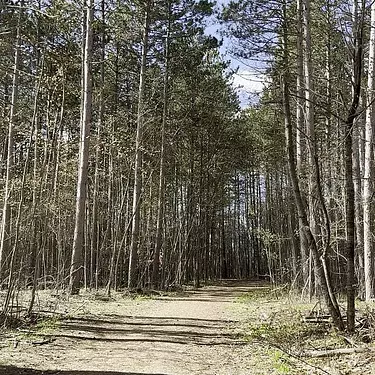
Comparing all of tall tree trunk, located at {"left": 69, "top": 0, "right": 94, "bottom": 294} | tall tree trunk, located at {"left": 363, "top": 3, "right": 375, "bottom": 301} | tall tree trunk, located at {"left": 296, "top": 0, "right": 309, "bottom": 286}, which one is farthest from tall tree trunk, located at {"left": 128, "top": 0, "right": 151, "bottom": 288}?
tall tree trunk, located at {"left": 363, "top": 3, "right": 375, "bottom": 301}

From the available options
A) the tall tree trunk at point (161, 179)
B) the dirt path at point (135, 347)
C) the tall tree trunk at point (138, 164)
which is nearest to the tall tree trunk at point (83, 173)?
the dirt path at point (135, 347)

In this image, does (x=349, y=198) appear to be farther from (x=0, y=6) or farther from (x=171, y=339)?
(x=0, y=6)

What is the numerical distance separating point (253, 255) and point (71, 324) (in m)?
43.0

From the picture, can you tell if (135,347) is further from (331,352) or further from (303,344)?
(331,352)

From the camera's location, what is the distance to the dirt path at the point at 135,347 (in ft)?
20.2

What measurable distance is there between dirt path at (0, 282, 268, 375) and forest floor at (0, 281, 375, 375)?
0.04 ft

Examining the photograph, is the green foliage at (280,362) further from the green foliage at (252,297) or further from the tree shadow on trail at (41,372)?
the green foliage at (252,297)

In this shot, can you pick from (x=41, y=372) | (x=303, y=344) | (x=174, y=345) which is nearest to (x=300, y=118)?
(x=303, y=344)

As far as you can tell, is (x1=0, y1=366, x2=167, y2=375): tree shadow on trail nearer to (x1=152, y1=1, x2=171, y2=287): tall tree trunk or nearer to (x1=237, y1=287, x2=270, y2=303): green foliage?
(x1=237, y1=287, x2=270, y2=303): green foliage

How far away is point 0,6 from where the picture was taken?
5.72 m

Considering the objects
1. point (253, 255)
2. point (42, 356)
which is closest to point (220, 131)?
point (42, 356)

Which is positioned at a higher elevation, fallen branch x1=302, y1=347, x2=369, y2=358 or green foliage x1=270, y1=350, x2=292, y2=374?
fallen branch x1=302, y1=347, x2=369, y2=358

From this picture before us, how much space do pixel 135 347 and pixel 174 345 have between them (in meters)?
0.66

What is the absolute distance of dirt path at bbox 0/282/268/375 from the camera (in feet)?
20.2
